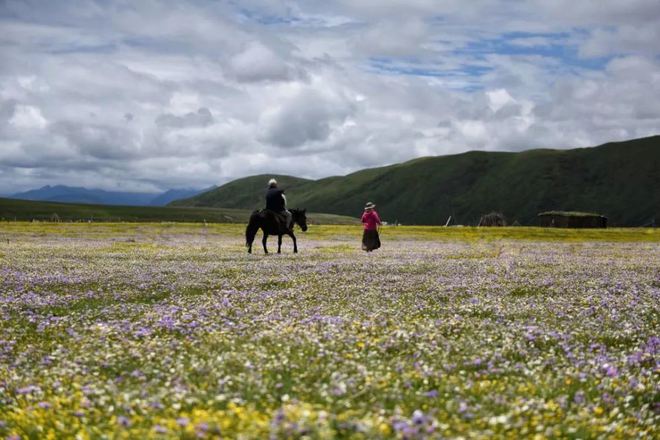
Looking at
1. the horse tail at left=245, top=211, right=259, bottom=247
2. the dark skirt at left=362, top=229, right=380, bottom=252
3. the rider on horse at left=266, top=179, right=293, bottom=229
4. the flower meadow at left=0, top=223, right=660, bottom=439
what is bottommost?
the flower meadow at left=0, top=223, right=660, bottom=439

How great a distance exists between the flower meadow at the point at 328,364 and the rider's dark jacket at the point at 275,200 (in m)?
21.0

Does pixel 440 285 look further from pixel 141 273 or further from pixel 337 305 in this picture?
pixel 141 273

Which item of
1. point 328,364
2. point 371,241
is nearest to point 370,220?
point 371,241

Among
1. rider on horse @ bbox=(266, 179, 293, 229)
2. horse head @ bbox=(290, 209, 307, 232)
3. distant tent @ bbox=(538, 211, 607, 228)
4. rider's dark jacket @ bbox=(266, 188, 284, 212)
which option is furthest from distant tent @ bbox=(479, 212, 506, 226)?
rider's dark jacket @ bbox=(266, 188, 284, 212)

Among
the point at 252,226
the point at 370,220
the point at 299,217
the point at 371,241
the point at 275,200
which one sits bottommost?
the point at 371,241

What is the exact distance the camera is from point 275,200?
→ 41.5 m

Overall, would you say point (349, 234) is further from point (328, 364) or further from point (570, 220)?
point (328, 364)

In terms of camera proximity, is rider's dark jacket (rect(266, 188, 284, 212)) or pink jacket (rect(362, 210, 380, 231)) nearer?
rider's dark jacket (rect(266, 188, 284, 212))

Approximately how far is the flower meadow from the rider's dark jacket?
21000 millimetres

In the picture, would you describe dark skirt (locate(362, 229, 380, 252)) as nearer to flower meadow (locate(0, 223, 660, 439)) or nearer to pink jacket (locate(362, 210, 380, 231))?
pink jacket (locate(362, 210, 380, 231))

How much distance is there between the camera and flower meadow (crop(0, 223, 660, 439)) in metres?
7.04

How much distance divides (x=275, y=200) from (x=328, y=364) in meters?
32.4

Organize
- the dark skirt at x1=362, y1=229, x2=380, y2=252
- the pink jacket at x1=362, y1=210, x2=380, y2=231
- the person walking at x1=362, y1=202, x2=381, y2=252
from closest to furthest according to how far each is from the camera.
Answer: the pink jacket at x1=362, y1=210, x2=380, y2=231
the person walking at x1=362, y1=202, x2=381, y2=252
the dark skirt at x1=362, y1=229, x2=380, y2=252

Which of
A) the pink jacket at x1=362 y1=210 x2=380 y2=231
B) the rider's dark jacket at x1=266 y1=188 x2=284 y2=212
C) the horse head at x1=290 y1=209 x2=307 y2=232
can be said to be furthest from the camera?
the pink jacket at x1=362 y1=210 x2=380 y2=231
